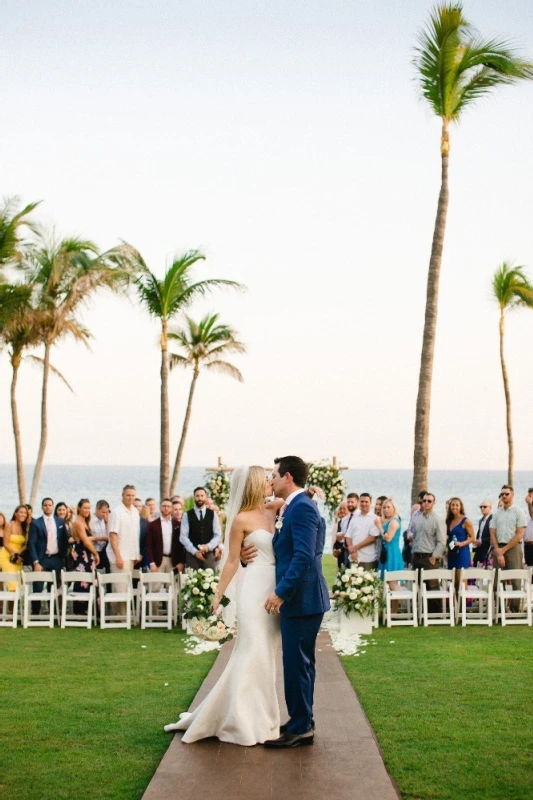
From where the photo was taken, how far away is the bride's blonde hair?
24.6 feet

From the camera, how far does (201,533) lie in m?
15.0

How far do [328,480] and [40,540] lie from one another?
11.1 m

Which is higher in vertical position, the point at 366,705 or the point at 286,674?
the point at 286,674

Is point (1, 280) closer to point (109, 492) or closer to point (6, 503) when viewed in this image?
point (6, 503)

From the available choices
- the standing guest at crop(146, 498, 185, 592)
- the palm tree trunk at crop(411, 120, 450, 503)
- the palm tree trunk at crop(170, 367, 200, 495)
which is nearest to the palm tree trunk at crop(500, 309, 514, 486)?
the palm tree trunk at crop(170, 367, 200, 495)

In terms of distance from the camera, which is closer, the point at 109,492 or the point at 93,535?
the point at 93,535

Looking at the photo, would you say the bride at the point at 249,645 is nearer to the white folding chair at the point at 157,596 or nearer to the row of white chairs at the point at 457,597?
the white folding chair at the point at 157,596

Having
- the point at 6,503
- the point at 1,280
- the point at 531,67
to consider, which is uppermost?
the point at 531,67

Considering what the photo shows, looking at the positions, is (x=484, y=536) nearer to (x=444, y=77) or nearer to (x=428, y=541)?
(x=428, y=541)

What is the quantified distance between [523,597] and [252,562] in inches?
345

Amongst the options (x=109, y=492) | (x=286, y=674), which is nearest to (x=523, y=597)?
(x=286, y=674)

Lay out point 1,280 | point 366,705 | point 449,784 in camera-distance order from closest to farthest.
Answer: point 449,784, point 366,705, point 1,280

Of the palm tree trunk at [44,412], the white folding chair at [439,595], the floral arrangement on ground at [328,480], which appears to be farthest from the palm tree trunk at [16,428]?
the white folding chair at [439,595]

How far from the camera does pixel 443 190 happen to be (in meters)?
20.1
